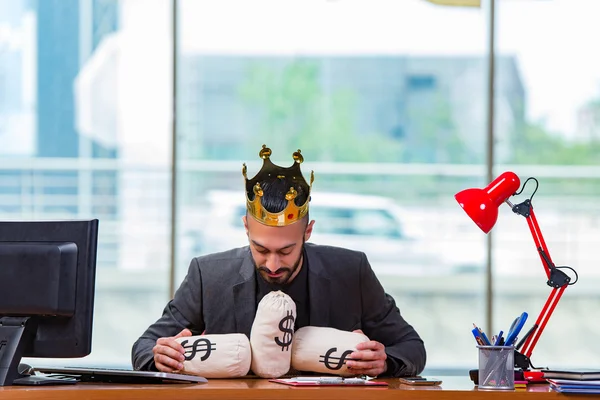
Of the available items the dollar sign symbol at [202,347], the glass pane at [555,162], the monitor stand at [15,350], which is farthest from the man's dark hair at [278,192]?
the glass pane at [555,162]

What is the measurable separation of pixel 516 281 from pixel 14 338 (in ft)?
10.8

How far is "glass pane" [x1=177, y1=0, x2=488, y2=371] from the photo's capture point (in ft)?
17.1

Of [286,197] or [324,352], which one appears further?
[286,197]

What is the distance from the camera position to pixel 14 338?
2.53 m

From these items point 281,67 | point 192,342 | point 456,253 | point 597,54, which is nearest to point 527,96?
point 597,54

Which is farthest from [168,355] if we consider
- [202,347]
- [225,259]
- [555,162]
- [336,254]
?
[555,162]

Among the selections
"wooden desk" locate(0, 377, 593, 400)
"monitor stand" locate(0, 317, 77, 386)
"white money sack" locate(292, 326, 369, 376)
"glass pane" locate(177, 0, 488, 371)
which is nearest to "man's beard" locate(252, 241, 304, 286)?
"white money sack" locate(292, 326, 369, 376)

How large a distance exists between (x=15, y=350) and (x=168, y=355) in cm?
38

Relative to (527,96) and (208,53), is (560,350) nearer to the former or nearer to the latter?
(527,96)

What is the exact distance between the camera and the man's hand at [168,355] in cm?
262

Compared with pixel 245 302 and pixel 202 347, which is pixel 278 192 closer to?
pixel 245 302

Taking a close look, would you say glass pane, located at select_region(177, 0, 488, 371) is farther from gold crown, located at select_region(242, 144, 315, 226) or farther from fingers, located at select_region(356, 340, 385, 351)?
fingers, located at select_region(356, 340, 385, 351)

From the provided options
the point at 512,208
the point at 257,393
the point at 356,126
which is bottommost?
the point at 257,393

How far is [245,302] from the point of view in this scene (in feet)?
9.68
